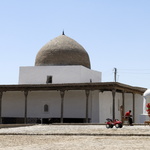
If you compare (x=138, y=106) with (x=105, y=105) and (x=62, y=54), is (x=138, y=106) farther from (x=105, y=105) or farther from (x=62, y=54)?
(x=62, y=54)

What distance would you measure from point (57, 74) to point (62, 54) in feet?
6.12

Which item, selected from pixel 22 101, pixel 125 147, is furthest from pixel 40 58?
pixel 125 147

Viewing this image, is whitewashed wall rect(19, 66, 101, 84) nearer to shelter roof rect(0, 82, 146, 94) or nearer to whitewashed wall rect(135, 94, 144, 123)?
shelter roof rect(0, 82, 146, 94)

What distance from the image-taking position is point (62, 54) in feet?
110

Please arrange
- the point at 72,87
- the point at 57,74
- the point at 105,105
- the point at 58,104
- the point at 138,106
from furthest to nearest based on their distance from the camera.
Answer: the point at 138,106 → the point at 57,74 → the point at 105,105 → the point at 58,104 → the point at 72,87

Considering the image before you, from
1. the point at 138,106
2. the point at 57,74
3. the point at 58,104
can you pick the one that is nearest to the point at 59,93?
the point at 58,104

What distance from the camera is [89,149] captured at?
1138 cm

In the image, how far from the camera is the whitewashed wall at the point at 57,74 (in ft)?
107

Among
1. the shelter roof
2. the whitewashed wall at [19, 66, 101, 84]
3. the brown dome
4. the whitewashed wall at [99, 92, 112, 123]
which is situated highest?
the brown dome

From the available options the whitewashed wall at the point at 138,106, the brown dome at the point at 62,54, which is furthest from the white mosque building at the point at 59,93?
the whitewashed wall at the point at 138,106

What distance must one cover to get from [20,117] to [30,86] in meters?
3.74

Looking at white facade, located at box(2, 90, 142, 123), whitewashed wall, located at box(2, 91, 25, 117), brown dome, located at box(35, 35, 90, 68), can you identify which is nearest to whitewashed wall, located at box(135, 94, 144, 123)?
white facade, located at box(2, 90, 142, 123)

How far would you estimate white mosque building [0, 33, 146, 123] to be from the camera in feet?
103

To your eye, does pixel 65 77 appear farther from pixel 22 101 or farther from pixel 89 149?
pixel 89 149
